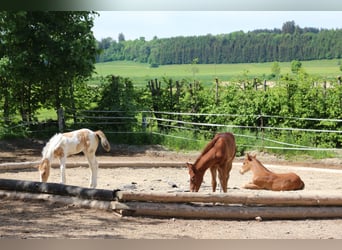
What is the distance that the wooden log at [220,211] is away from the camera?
536 centimetres

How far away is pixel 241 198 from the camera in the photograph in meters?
5.48

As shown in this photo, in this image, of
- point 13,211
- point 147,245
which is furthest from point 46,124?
point 147,245

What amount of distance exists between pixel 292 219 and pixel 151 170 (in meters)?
4.54

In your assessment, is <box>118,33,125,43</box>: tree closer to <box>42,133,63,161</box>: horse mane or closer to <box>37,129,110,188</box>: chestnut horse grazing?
<box>37,129,110,188</box>: chestnut horse grazing

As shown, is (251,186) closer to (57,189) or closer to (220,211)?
(220,211)

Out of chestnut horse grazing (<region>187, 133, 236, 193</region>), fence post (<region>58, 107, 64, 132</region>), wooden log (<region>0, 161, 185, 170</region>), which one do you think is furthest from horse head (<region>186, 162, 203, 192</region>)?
fence post (<region>58, 107, 64, 132</region>)

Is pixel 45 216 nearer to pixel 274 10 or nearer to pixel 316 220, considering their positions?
pixel 316 220

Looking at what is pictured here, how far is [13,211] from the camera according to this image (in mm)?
5570

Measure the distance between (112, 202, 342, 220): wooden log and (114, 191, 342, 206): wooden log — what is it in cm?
5

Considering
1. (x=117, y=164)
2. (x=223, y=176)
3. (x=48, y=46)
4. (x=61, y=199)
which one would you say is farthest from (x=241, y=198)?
(x=48, y=46)

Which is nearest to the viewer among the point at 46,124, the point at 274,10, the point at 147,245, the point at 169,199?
the point at 274,10

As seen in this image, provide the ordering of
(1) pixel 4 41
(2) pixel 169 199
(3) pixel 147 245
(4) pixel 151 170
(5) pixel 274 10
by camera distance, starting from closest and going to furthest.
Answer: (5) pixel 274 10, (3) pixel 147 245, (2) pixel 169 199, (4) pixel 151 170, (1) pixel 4 41

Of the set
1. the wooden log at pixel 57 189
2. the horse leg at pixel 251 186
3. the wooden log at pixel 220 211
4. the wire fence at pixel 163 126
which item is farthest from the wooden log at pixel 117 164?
the wooden log at pixel 220 211

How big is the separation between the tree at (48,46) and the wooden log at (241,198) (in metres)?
7.39
